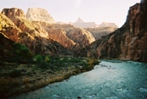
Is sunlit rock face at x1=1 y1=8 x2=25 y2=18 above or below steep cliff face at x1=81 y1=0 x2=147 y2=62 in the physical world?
above

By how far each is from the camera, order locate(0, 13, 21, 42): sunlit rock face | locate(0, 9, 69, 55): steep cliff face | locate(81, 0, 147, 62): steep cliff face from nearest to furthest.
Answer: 1. locate(81, 0, 147, 62): steep cliff face
2. locate(0, 13, 21, 42): sunlit rock face
3. locate(0, 9, 69, 55): steep cliff face

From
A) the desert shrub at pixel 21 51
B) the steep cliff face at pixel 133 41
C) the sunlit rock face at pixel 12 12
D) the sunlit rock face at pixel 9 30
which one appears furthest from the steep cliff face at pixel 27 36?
the desert shrub at pixel 21 51

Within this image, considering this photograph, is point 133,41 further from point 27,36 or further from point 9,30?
point 9,30

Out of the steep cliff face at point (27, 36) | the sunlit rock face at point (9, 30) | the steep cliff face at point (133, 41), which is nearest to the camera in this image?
the steep cliff face at point (133, 41)

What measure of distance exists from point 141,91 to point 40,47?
396 ft

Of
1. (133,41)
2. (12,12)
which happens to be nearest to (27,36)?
(12,12)

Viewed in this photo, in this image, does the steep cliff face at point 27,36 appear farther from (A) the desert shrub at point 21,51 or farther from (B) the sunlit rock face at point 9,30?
(A) the desert shrub at point 21,51

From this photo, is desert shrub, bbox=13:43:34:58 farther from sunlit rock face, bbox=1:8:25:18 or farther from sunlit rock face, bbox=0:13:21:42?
sunlit rock face, bbox=1:8:25:18

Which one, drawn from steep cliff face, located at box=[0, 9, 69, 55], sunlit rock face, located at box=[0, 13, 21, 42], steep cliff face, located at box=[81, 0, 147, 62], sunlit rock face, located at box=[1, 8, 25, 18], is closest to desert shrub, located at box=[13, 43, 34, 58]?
steep cliff face, located at box=[81, 0, 147, 62]

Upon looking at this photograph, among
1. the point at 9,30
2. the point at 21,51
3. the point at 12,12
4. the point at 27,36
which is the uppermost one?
the point at 12,12

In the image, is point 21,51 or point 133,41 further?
point 133,41

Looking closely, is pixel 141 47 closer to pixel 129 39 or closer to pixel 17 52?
pixel 129 39

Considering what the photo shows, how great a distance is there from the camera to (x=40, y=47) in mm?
137875

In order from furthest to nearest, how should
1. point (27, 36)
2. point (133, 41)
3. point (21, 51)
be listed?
1. point (27, 36)
2. point (133, 41)
3. point (21, 51)
